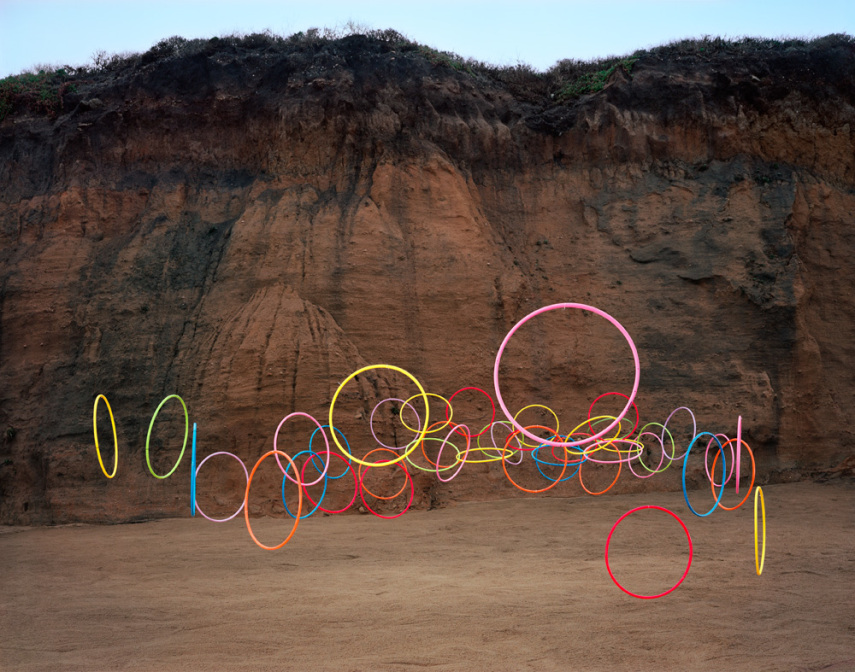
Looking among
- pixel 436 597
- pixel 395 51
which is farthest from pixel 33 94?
pixel 436 597

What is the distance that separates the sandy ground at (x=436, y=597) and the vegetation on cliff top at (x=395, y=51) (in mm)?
12687

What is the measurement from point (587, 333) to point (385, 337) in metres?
5.05

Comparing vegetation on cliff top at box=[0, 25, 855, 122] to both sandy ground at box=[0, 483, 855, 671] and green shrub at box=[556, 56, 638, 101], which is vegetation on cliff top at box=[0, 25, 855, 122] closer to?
green shrub at box=[556, 56, 638, 101]

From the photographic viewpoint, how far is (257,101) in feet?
58.1

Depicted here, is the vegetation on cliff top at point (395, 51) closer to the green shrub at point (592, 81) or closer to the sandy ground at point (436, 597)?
the green shrub at point (592, 81)

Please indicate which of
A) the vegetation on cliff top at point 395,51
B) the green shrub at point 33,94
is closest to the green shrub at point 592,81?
the vegetation on cliff top at point 395,51

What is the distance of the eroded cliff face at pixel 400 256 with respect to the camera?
47.4 ft

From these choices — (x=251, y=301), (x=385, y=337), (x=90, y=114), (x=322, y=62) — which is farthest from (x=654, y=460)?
(x=90, y=114)

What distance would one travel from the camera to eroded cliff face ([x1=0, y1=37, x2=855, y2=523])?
1444 cm

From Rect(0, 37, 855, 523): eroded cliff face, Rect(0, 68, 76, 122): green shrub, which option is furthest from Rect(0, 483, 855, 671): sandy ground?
Rect(0, 68, 76, 122): green shrub

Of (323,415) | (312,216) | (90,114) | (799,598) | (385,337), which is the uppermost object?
(90,114)

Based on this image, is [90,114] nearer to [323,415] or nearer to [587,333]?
[323,415]

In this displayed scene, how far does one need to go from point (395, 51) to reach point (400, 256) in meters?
6.56

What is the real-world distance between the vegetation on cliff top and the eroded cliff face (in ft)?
1.47
